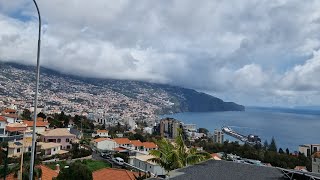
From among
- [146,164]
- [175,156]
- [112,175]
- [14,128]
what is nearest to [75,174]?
[112,175]

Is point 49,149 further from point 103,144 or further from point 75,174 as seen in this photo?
point 75,174

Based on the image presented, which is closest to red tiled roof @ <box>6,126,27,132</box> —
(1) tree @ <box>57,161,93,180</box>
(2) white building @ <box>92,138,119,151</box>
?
(2) white building @ <box>92,138,119,151</box>

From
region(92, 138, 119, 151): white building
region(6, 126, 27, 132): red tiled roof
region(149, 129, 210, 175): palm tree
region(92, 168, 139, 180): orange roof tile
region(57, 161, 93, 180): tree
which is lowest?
region(92, 138, 119, 151): white building

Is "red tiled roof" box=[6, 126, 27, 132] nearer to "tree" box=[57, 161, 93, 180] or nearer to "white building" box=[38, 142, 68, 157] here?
"white building" box=[38, 142, 68, 157]

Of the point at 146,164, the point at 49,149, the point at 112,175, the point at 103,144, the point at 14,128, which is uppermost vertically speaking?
the point at 14,128

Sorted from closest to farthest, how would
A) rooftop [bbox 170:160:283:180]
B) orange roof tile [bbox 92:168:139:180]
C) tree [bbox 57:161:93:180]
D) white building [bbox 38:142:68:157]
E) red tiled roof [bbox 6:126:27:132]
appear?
1. rooftop [bbox 170:160:283:180]
2. tree [bbox 57:161:93:180]
3. orange roof tile [bbox 92:168:139:180]
4. white building [bbox 38:142:68:157]
5. red tiled roof [bbox 6:126:27:132]

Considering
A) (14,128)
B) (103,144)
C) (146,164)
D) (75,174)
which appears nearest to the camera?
(75,174)
